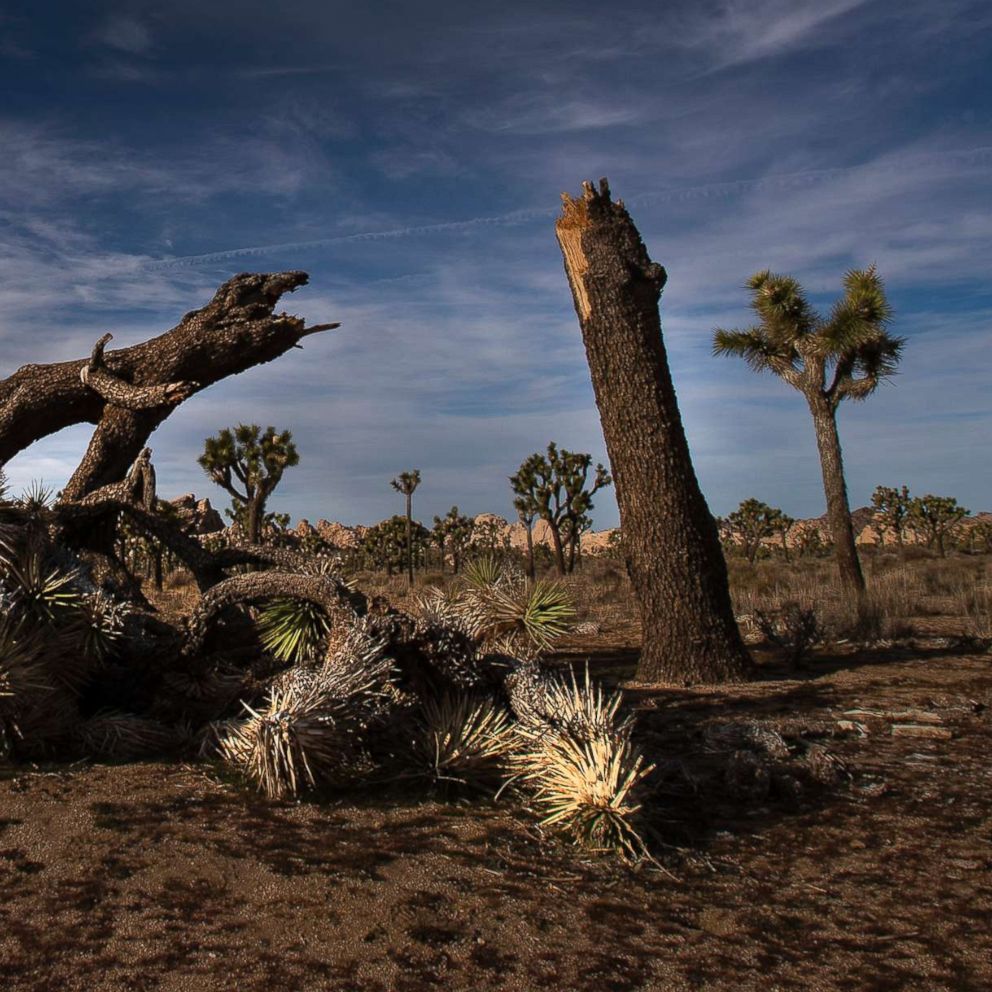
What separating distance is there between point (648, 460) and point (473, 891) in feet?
20.4

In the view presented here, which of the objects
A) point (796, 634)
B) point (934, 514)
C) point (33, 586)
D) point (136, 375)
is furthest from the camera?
point (934, 514)

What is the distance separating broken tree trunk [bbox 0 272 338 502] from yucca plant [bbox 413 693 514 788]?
5.00 metres

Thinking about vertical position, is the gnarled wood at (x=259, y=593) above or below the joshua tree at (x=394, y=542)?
below

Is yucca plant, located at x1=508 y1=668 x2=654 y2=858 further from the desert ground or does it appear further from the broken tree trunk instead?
the broken tree trunk

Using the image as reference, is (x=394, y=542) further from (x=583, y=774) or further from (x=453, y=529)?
(x=583, y=774)

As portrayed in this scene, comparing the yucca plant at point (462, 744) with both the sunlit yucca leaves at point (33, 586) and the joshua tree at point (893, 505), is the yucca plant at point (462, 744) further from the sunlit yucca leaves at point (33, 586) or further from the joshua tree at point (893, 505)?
the joshua tree at point (893, 505)

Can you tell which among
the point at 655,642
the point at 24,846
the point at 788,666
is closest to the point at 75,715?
the point at 24,846

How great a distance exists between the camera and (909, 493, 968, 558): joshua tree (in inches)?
1930

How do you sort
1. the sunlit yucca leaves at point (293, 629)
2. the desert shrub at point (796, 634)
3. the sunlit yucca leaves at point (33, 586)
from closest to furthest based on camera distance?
the sunlit yucca leaves at point (33, 586), the sunlit yucca leaves at point (293, 629), the desert shrub at point (796, 634)

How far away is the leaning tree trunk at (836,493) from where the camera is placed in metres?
18.8

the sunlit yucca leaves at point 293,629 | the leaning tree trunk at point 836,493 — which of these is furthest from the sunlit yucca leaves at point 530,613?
the leaning tree trunk at point 836,493

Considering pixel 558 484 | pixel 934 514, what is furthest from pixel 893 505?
pixel 558 484

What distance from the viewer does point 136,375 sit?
9445mm

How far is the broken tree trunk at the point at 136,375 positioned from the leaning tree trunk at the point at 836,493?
13185 millimetres
